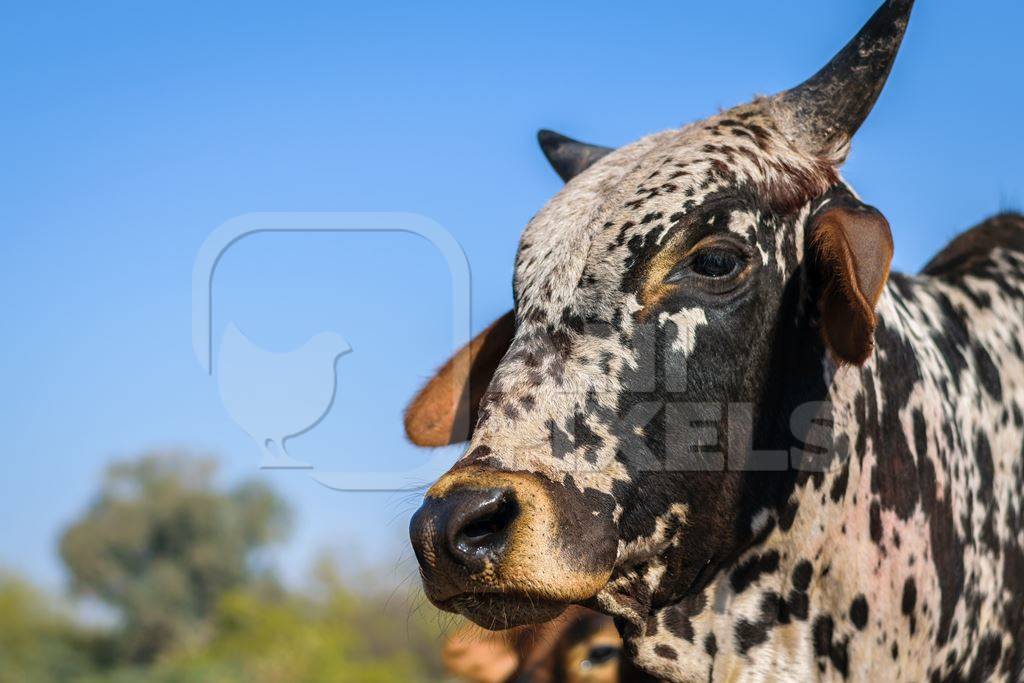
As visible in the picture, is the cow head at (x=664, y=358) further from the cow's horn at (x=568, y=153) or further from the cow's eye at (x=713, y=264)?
the cow's horn at (x=568, y=153)

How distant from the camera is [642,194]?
4023 millimetres

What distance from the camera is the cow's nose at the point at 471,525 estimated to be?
3.30 meters

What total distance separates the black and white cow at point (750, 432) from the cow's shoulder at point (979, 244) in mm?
814

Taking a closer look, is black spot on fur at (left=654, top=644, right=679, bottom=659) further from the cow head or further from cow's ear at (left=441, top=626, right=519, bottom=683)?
cow's ear at (left=441, top=626, right=519, bottom=683)

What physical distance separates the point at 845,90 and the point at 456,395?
1813 mm

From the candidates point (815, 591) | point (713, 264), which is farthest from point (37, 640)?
point (713, 264)

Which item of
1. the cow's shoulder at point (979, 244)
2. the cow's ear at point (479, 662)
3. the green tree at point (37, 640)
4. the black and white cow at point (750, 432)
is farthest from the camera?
the green tree at point (37, 640)

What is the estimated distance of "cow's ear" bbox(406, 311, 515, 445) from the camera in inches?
191

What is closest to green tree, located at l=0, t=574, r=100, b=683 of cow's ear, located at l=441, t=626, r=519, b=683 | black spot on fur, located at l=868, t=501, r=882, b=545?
cow's ear, located at l=441, t=626, r=519, b=683

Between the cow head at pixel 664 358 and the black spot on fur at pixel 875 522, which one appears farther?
the black spot on fur at pixel 875 522

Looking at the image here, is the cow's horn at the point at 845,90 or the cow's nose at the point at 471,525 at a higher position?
the cow's horn at the point at 845,90

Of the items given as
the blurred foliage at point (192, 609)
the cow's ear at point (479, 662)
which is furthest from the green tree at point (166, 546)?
the cow's ear at point (479, 662)

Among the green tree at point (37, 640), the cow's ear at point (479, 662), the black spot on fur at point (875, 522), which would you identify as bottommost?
the green tree at point (37, 640)

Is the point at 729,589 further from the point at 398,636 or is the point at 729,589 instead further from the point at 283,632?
the point at 398,636
